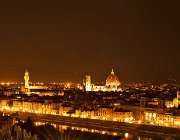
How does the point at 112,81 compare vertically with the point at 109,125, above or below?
above

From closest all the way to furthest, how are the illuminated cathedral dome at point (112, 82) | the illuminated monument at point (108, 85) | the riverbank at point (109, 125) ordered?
the riverbank at point (109, 125) → the illuminated monument at point (108, 85) → the illuminated cathedral dome at point (112, 82)

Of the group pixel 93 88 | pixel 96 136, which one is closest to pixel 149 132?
pixel 96 136

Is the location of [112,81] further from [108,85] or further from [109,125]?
[109,125]

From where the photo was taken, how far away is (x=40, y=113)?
3117 centimetres

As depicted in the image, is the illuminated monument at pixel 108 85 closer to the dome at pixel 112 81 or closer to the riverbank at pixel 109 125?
the dome at pixel 112 81

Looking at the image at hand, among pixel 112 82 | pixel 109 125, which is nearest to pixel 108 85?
pixel 112 82

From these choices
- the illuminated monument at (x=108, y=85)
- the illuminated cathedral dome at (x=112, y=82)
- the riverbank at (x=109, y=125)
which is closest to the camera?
the riverbank at (x=109, y=125)

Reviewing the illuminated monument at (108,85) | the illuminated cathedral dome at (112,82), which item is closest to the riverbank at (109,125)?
the illuminated monument at (108,85)

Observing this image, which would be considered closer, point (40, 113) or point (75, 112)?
point (75, 112)

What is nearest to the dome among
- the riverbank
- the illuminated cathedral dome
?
the illuminated cathedral dome

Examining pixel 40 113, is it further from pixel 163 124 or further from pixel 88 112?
pixel 163 124

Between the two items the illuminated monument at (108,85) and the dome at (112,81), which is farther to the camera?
the dome at (112,81)

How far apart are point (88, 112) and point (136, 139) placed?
9.65 metres

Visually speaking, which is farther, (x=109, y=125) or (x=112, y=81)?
(x=112, y=81)
